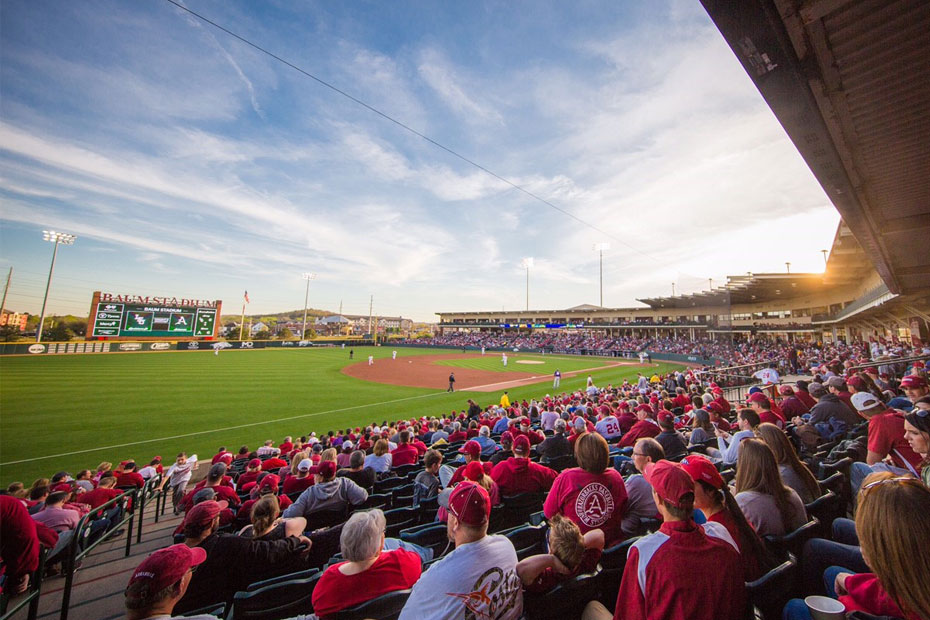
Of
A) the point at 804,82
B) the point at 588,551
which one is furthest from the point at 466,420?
the point at 804,82

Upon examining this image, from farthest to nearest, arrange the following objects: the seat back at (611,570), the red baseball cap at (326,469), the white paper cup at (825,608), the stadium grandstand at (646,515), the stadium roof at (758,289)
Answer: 1. the stadium roof at (758,289)
2. the red baseball cap at (326,469)
3. the seat back at (611,570)
4. the stadium grandstand at (646,515)
5. the white paper cup at (825,608)

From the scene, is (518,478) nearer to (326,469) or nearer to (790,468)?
(326,469)

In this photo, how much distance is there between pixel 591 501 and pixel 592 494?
0.19 feet

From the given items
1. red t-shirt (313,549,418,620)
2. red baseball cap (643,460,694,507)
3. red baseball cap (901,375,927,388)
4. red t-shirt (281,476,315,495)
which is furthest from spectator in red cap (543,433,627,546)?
red baseball cap (901,375,927,388)

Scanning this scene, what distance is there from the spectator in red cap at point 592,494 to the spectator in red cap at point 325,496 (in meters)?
3.00

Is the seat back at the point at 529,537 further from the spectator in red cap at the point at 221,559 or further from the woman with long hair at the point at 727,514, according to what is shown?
the spectator in red cap at the point at 221,559

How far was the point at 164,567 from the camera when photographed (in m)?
2.29

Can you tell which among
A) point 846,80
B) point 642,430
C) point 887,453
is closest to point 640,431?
point 642,430

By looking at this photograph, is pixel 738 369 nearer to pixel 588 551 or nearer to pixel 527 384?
pixel 527 384

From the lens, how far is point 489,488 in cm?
389

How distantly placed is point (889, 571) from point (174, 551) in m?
3.92

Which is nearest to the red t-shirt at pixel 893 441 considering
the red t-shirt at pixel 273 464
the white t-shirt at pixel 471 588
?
the white t-shirt at pixel 471 588

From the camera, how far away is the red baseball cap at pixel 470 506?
227 centimetres

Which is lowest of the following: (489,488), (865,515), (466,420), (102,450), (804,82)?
(102,450)
